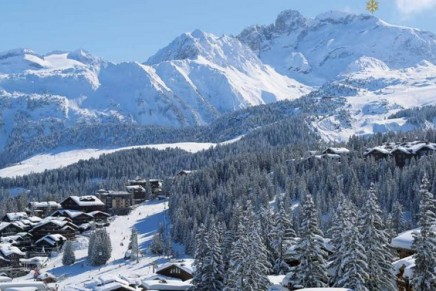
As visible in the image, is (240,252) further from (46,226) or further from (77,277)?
(46,226)

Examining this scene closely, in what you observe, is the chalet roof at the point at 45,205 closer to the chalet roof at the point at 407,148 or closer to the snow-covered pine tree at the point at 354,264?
the chalet roof at the point at 407,148

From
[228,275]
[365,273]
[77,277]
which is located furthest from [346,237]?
[77,277]

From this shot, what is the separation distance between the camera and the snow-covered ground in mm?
111431

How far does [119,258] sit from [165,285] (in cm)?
4789

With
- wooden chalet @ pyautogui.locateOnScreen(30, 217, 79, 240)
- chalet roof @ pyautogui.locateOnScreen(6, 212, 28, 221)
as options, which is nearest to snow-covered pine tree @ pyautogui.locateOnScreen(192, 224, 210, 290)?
wooden chalet @ pyautogui.locateOnScreen(30, 217, 79, 240)

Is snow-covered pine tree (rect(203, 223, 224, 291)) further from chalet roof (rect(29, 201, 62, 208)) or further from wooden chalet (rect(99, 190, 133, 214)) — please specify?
wooden chalet (rect(99, 190, 133, 214))

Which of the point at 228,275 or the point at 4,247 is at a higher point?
the point at 228,275

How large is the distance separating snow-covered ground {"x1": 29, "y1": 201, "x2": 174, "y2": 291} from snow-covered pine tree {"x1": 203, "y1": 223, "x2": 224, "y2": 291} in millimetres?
37363

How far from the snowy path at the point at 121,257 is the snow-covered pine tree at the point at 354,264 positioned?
54.2m

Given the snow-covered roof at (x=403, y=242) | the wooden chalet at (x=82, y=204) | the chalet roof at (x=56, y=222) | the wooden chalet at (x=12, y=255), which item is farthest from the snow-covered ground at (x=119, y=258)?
the snow-covered roof at (x=403, y=242)

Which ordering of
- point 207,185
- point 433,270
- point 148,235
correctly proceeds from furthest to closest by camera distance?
1. point 207,185
2. point 148,235
3. point 433,270

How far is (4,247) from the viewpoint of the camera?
132625 mm

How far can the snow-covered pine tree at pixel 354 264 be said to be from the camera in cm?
4872

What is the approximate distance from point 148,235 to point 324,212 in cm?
4025
